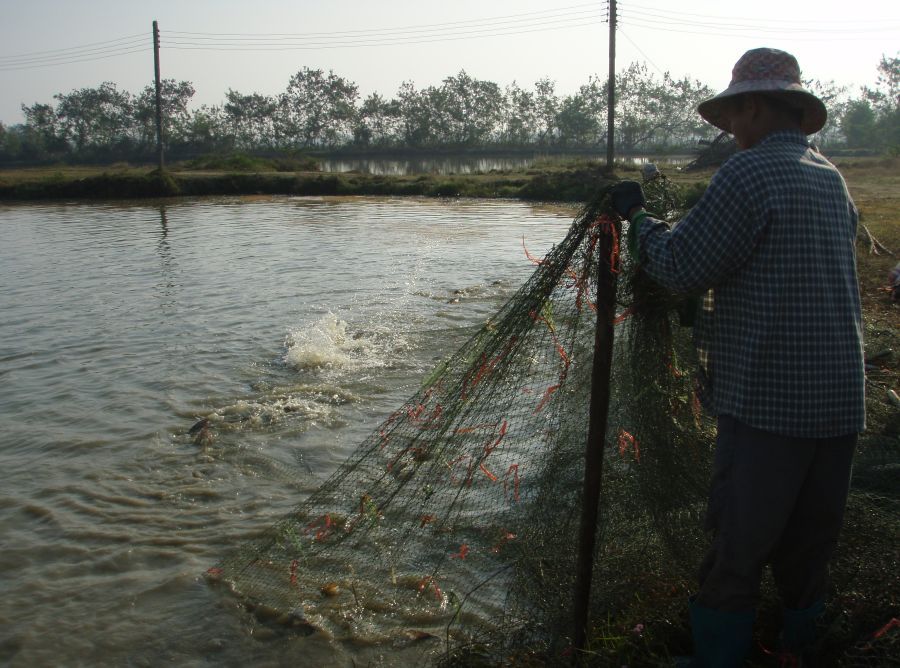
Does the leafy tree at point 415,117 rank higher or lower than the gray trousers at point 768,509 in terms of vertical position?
→ higher

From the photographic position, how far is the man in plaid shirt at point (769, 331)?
215 centimetres

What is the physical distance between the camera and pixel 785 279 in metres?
2.16

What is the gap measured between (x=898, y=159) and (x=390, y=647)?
129 ft

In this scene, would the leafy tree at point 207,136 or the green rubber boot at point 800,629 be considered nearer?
the green rubber boot at point 800,629

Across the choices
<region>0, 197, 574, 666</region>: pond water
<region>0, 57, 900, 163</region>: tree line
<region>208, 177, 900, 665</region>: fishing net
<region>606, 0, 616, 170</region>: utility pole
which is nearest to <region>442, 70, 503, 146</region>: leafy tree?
<region>0, 57, 900, 163</region>: tree line

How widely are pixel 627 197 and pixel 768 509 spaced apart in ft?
3.51

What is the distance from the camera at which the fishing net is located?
2805mm

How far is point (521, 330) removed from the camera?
2883mm

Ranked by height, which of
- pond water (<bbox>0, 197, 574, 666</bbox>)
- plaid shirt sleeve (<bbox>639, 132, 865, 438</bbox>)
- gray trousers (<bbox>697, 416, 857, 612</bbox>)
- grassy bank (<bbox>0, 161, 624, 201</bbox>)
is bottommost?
pond water (<bbox>0, 197, 574, 666</bbox>)

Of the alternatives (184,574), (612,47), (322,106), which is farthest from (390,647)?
(322,106)

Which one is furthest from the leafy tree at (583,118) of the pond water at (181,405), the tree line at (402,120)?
the pond water at (181,405)

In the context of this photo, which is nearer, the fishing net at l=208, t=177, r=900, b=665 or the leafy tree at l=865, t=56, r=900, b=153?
the fishing net at l=208, t=177, r=900, b=665

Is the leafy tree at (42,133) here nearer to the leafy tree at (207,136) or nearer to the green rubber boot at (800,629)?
the leafy tree at (207,136)

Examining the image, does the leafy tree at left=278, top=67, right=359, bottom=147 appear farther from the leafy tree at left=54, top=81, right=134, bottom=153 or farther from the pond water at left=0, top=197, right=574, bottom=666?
the pond water at left=0, top=197, right=574, bottom=666
